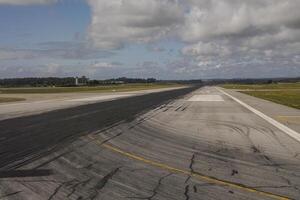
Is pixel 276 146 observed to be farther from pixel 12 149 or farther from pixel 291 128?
pixel 12 149

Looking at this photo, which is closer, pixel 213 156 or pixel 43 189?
pixel 43 189

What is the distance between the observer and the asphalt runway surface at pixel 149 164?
9023mm

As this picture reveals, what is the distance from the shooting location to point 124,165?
11883mm

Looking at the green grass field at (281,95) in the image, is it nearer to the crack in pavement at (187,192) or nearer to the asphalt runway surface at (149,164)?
the asphalt runway surface at (149,164)

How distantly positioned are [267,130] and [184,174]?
35.9 feet

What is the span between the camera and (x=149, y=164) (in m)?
12.0

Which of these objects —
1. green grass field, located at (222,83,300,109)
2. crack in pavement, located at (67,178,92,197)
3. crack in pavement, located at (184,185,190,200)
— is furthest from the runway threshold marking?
green grass field, located at (222,83,300,109)

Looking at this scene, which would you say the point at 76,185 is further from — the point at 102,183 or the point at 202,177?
the point at 202,177

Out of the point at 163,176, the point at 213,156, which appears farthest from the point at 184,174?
the point at 213,156

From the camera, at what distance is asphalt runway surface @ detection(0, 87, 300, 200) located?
902cm

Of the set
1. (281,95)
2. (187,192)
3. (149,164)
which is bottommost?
(281,95)

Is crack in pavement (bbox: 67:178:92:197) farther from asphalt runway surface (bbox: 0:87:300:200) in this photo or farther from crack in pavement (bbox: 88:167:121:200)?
crack in pavement (bbox: 88:167:121:200)

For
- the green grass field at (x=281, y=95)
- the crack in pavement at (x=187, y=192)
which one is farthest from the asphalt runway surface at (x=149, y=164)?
the green grass field at (x=281, y=95)

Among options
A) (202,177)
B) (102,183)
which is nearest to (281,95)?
(202,177)
